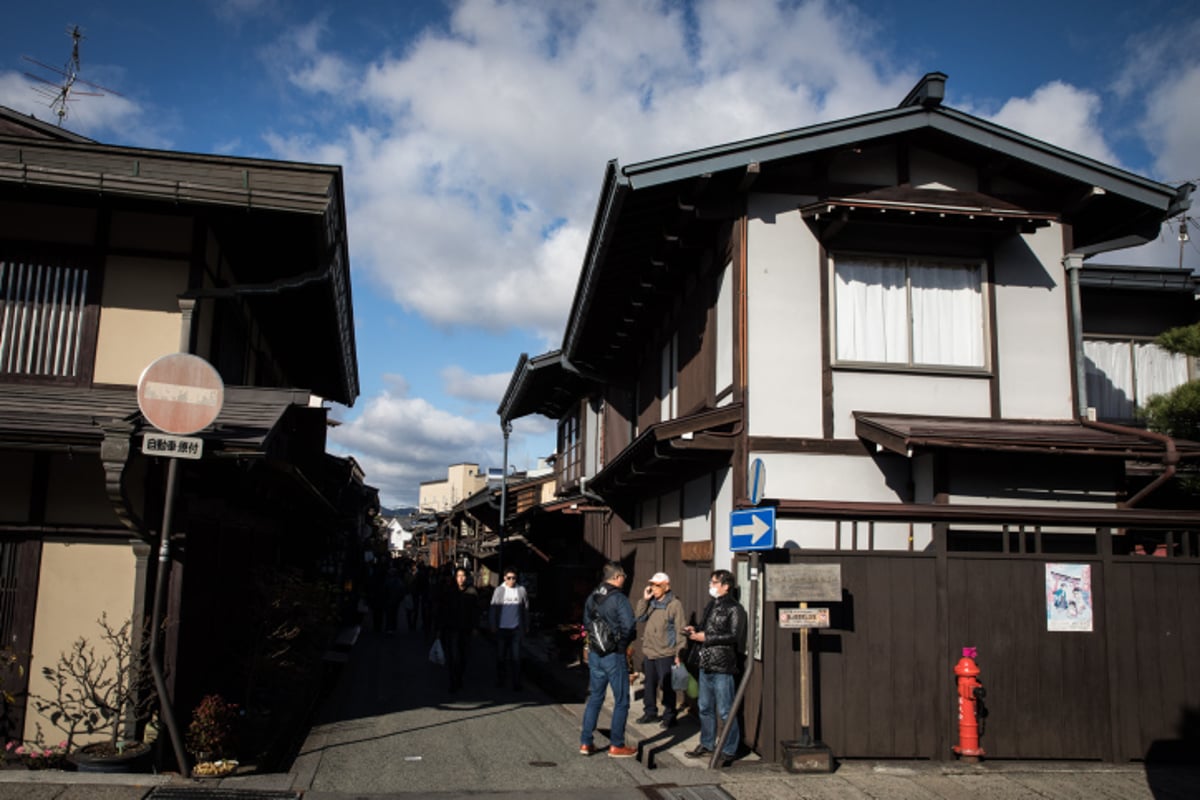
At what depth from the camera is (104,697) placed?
8164mm

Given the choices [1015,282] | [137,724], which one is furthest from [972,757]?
[137,724]

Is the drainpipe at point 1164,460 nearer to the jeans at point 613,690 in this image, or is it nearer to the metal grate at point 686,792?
the metal grate at point 686,792

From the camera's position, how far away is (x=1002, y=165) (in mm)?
11359

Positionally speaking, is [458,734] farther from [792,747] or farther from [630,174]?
[630,174]

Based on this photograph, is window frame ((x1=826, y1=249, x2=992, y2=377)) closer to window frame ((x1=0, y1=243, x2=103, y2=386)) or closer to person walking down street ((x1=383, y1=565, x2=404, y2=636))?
window frame ((x1=0, y1=243, x2=103, y2=386))

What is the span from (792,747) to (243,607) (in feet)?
25.4

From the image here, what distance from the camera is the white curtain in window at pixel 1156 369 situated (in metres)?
14.7

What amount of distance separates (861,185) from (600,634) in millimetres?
6316

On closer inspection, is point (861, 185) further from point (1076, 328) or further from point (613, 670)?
point (613, 670)

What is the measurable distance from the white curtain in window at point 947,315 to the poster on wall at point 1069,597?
281 centimetres

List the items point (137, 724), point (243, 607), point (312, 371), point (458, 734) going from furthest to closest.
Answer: point (312, 371), point (243, 607), point (458, 734), point (137, 724)

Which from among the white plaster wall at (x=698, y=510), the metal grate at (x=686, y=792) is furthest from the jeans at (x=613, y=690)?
the white plaster wall at (x=698, y=510)

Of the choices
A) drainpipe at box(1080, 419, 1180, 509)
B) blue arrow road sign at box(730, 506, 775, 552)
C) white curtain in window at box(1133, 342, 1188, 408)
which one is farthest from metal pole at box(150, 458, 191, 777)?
white curtain in window at box(1133, 342, 1188, 408)

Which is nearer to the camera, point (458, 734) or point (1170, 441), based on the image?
point (1170, 441)
